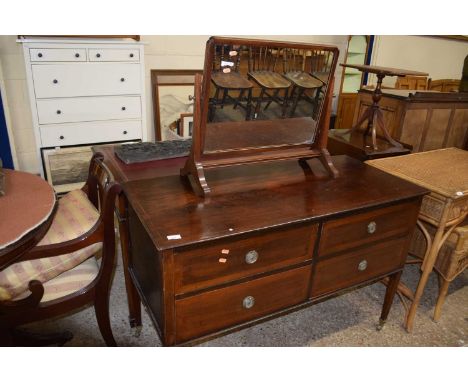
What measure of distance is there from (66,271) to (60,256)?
11 centimetres

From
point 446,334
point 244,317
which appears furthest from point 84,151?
point 446,334

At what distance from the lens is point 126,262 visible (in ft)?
6.32

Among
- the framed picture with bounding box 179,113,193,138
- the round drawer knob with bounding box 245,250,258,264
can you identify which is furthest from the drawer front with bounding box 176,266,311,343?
the framed picture with bounding box 179,113,193,138

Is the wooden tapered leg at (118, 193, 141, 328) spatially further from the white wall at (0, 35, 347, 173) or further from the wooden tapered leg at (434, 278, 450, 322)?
the white wall at (0, 35, 347, 173)

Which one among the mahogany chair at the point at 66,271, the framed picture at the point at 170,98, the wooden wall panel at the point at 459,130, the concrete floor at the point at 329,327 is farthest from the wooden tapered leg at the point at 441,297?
the framed picture at the point at 170,98

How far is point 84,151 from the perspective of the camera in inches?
133

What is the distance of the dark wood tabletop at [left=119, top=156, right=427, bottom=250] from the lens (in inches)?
53.9

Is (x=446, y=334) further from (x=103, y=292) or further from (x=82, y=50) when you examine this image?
(x=82, y=50)

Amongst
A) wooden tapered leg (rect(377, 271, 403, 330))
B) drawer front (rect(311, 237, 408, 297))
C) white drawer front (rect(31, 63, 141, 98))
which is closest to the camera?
drawer front (rect(311, 237, 408, 297))

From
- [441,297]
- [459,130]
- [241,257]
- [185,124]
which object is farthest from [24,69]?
[459,130]

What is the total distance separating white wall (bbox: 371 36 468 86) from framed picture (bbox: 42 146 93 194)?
172 inches

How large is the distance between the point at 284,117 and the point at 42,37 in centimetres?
236

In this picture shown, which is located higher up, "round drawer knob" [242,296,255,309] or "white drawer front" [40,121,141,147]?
"white drawer front" [40,121,141,147]

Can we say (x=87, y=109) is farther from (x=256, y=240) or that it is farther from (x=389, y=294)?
(x=389, y=294)
